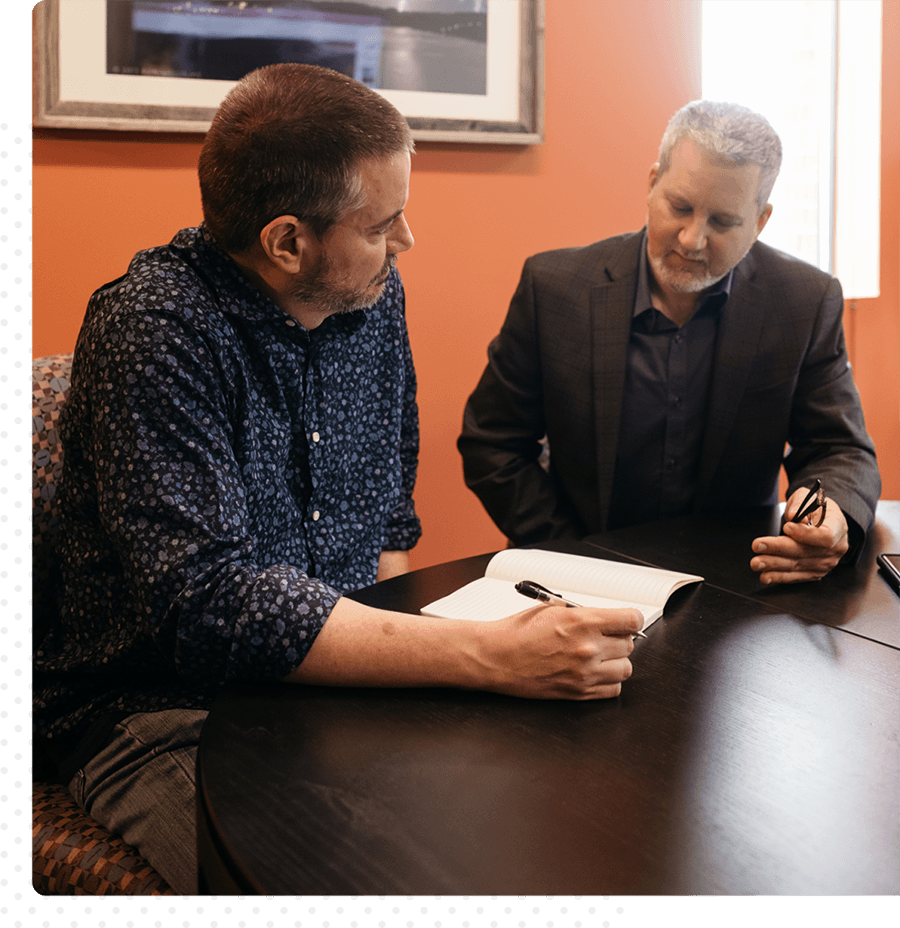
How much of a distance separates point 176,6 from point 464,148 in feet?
2.58

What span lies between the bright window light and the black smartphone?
1.65 m

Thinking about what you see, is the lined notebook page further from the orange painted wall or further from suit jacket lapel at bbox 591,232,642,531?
the orange painted wall

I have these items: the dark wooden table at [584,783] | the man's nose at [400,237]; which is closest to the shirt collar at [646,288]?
the man's nose at [400,237]

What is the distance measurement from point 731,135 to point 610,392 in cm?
54

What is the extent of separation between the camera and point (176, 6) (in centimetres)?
200

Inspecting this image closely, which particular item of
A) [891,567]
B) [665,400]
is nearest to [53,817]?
[891,567]

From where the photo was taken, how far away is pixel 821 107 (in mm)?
2738

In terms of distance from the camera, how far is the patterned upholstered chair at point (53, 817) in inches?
38.7

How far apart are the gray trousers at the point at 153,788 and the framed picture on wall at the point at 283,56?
1.54 m

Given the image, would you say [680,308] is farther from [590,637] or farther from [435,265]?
[590,637]

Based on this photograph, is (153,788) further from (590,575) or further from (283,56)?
(283,56)

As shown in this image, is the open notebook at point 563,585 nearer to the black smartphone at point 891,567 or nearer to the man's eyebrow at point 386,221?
the black smartphone at point 891,567

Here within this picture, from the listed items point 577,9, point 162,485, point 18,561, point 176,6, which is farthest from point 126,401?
point 577,9

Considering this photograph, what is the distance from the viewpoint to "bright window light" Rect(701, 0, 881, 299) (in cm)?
260
